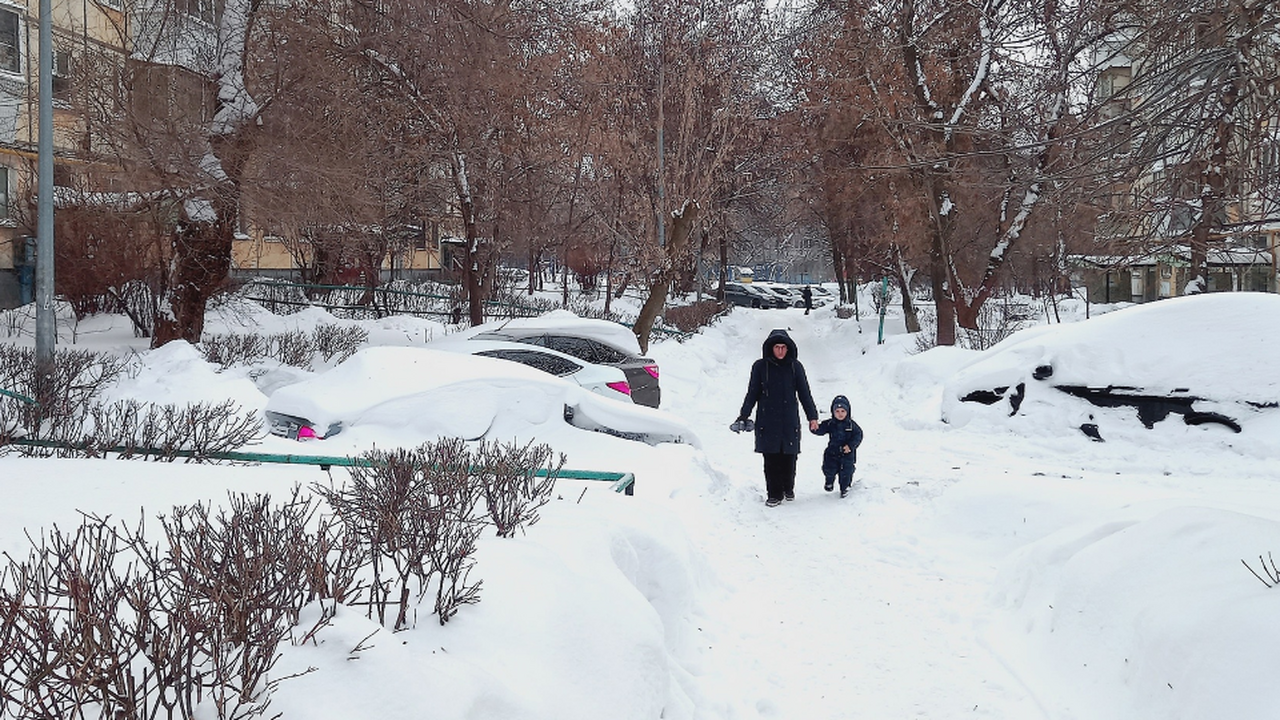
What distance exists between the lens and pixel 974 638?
5.22m

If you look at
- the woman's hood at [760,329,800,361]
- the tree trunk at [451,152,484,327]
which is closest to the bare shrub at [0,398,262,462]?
the woman's hood at [760,329,800,361]

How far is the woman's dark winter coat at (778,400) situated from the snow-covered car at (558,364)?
257 centimetres

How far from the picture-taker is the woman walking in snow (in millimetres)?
8375

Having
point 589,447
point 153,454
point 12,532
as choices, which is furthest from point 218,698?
point 589,447

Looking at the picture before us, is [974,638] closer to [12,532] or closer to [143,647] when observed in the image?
[143,647]

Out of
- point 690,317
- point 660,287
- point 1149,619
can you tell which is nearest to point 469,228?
point 660,287

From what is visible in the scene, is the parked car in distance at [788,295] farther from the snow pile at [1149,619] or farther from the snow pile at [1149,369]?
the snow pile at [1149,619]

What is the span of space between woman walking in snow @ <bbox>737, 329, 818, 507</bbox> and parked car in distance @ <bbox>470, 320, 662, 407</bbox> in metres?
3.53

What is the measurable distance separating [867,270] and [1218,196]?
29928 mm

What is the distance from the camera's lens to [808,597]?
5.89 m

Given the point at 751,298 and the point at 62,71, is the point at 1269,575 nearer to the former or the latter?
the point at 62,71

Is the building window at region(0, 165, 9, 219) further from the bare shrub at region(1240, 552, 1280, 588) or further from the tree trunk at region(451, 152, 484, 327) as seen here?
the bare shrub at region(1240, 552, 1280, 588)

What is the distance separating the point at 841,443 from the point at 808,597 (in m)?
2.82

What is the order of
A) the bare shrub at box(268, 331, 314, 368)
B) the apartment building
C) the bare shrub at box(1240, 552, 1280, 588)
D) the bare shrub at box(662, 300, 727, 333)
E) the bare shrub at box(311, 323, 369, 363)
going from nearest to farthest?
the bare shrub at box(1240, 552, 1280, 588) < the apartment building < the bare shrub at box(268, 331, 314, 368) < the bare shrub at box(311, 323, 369, 363) < the bare shrub at box(662, 300, 727, 333)
